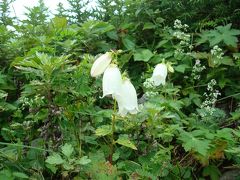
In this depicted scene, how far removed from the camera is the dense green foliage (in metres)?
1.93

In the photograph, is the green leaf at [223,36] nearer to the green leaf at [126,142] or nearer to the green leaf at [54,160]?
the green leaf at [126,142]

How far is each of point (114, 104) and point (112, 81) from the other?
181 mm

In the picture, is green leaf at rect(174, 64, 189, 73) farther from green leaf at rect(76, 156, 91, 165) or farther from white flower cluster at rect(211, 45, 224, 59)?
green leaf at rect(76, 156, 91, 165)

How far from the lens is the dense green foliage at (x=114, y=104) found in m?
1.93

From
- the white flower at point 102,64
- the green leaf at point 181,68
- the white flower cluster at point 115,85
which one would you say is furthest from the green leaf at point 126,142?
the green leaf at point 181,68

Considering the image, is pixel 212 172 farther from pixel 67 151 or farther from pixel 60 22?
pixel 60 22

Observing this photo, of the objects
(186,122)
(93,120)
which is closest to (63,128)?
(93,120)

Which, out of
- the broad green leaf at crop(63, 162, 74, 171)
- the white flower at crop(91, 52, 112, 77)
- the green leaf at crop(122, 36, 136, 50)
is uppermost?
the green leaf at crop(122, 36, 136, 50)

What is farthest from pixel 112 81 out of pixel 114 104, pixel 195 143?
pixel 195 143

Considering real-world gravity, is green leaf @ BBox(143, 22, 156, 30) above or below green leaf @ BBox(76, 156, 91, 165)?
above

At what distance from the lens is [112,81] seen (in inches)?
68.2

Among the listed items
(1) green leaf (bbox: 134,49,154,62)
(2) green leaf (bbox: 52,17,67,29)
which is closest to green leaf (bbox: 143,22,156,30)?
(1) green leaf (bbox: 134,49,154,62)

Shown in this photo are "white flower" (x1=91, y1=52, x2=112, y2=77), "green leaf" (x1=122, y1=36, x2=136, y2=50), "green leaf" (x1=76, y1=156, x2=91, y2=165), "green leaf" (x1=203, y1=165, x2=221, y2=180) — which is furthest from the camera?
"green leaf" (x1=122, y1=36, x2=136, y2=50)

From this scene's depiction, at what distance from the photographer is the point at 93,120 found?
2.19 metres
